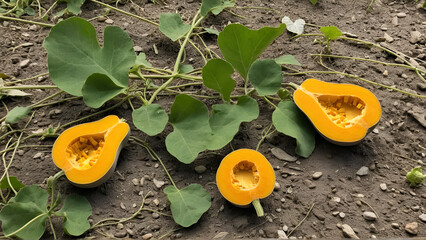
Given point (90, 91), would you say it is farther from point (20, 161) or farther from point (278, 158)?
point (278, 158)

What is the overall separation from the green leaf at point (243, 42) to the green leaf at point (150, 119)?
266 millimetres

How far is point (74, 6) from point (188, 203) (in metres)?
1.00

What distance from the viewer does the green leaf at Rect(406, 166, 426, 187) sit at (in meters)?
1.33

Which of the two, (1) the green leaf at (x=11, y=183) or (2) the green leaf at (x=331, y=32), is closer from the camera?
(1) the green leaf at (x=11, y=183)

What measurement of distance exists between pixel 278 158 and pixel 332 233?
0.27 metres

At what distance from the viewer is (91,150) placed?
4.53 ft

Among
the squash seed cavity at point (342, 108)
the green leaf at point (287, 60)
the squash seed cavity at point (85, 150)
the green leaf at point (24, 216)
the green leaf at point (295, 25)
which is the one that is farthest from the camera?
the green leaf at point (295, 25)

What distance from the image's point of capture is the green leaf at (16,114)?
4.81 feet

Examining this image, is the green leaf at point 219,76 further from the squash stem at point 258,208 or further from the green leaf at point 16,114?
the green leaf at point 16,114

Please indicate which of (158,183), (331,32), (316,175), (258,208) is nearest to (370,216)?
(316,175)

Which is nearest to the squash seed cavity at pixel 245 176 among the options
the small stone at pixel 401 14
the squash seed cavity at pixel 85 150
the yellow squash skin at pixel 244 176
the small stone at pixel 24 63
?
the yellow squash skin at pixel 244 176

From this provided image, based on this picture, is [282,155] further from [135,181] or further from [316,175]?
[135,181]

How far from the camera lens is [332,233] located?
1242 mm

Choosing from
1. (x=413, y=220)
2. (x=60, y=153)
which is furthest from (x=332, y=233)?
(x=60, y=153)
